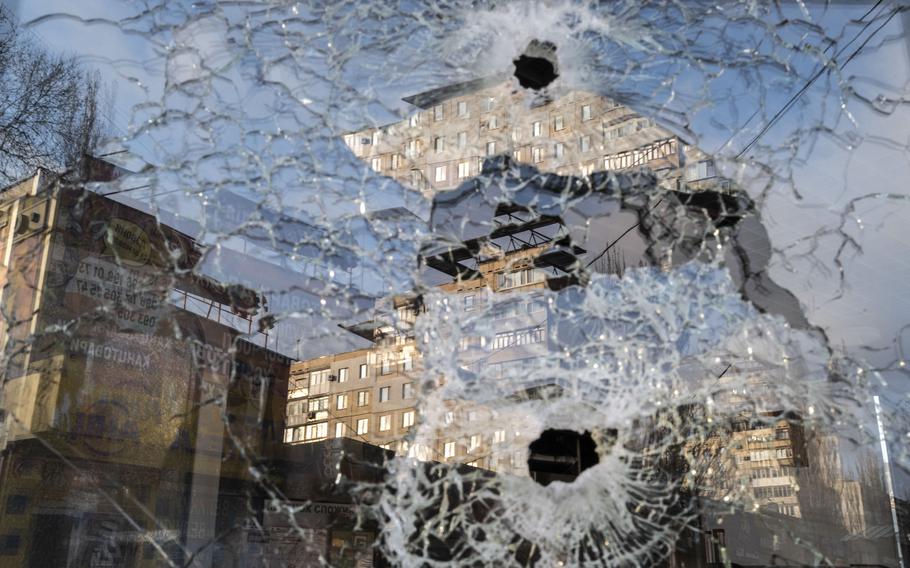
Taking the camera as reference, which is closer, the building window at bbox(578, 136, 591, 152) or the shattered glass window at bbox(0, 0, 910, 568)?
the shattered glass window at bbox(0, 0, 910, 568)

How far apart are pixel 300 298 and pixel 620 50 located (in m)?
0.72

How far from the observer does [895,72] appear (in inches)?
54.9

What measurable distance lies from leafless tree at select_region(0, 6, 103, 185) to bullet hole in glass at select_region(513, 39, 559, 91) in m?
0.88

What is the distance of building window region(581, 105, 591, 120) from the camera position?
1.38 meters

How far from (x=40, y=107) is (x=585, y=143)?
1.22 metres

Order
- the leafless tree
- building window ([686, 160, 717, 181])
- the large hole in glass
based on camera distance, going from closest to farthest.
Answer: the large hole in glass → building window ([686, 160, 717, 181]) → the leafless tree

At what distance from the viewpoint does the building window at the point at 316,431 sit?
1.38m

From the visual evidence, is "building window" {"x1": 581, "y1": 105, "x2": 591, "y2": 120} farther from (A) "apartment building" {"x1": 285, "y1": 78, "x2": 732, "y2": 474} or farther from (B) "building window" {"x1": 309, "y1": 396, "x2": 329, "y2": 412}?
(B) "building window" {"x1": 309, "y1": 396, "x2": 329, "y2": 412}

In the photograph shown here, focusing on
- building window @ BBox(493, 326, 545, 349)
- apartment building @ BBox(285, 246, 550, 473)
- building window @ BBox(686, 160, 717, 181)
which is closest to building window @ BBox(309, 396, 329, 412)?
apartment building @ BBox(285, 246, 550, 473)

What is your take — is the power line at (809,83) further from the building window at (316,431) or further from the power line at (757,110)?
the building window at (316,431)

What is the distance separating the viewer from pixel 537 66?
4.60 ft

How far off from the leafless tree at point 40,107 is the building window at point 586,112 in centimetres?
98

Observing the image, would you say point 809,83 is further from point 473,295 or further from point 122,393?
point 122,393

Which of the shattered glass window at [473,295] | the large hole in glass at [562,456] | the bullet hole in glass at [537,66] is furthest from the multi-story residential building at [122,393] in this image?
the bullet hole in glass at [537,66]
